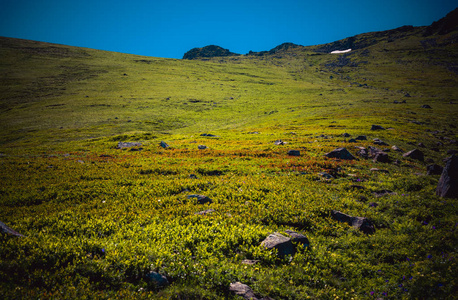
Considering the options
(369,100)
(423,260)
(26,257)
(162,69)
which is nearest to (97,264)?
(26,257)

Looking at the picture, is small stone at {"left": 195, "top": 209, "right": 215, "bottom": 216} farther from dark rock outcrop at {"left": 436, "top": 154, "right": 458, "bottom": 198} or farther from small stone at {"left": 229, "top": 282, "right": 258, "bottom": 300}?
dark rock outcrop at {"left": 436, "top": 154, "right": 458, "bottom": 198}

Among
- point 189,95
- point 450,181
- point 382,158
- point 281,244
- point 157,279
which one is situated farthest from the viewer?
point 189,95

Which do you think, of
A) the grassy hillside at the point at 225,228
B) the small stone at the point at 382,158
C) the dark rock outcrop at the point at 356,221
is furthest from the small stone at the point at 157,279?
the small stone at the point at 382,158

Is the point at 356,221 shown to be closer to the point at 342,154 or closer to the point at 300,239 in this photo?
the point at 300,239

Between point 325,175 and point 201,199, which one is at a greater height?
point 201,199

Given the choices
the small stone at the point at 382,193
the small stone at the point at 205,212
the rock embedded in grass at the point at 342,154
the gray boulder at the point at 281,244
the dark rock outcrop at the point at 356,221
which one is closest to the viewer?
the gray boulder at the point at 281,244

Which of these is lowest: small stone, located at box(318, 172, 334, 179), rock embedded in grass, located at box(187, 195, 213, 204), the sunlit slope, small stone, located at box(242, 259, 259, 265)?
small stone, located at box(242, 259, 259, 265)

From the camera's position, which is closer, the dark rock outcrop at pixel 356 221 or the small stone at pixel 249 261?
the small stone at pixel 249 261

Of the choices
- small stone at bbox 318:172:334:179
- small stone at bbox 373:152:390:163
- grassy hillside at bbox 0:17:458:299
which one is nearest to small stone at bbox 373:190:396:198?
grassy hillside at bbox 0:17:458:299

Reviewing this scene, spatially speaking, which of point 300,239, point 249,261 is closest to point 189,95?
point 300,239

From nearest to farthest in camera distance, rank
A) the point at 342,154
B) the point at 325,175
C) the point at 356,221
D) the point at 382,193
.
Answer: the point at 356,221
the point at 382,193
the point at 325,175
the point at 342,154

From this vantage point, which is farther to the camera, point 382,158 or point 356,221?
point 382,158

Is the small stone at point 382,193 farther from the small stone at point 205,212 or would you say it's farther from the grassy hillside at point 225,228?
the small stone at point 205,212

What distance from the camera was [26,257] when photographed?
6484 millimetres
